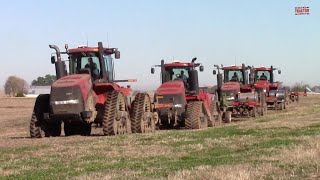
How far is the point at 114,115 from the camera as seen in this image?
19.4 meters

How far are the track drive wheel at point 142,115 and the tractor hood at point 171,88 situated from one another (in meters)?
2.17

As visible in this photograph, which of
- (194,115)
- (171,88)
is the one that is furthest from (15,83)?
(194,115)

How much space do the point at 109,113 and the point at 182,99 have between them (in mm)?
5659

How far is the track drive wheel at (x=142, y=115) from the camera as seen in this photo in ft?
68.7

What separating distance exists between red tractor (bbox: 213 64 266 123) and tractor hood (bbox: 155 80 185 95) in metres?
6.95

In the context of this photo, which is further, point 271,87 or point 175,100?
point 271,87

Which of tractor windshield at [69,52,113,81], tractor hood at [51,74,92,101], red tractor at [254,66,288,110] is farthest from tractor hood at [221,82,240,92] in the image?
tractor hood at [51,74,92,101]

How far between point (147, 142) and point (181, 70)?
35.4 ft

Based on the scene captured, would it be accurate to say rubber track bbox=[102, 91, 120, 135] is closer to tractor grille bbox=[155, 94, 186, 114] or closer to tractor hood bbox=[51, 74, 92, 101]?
tractor hood bbox=[51, 74, 92, 101]

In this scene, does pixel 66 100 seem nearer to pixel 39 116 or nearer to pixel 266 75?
pixel 39 116

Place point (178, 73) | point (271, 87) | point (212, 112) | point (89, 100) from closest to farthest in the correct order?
1. point (89, 100)
2. point (178, 73)
3. point (212, 112)
4. point (271, 87)

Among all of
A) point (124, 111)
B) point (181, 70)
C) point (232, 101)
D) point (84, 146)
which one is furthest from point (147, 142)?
point (232, 101)

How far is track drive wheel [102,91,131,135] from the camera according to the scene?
760 inches

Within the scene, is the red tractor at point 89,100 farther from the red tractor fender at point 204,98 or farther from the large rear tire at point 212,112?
the large rear tire at point 212,112
